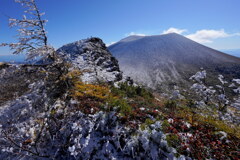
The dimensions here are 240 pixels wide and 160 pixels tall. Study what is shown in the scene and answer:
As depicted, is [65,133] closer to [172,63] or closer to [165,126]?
[165,126]

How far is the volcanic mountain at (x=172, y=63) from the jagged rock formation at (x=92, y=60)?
19.0 m

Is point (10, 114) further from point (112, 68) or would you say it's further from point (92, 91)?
point (112, 68)

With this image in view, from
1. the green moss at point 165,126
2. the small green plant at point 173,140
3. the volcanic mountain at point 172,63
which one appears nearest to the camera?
the small green plant at point 173,140

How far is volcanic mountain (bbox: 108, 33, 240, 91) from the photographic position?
35.7 metres

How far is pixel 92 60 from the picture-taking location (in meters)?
13.4

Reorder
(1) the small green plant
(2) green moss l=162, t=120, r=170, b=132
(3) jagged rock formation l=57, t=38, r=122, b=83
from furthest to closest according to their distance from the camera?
(3) jagged rock formation l=57, t=38, r=122, b=83, (2) green moss l=162, t=120, r=170, b=132, (1) the small green plant

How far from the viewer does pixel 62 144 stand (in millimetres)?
4469

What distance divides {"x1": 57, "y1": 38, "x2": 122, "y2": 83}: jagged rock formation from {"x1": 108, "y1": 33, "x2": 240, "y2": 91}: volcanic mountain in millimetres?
18962

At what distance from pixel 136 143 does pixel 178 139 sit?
4.96 ft

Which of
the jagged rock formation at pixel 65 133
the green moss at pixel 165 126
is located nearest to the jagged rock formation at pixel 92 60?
the jagged rock formation at pixel 65 133

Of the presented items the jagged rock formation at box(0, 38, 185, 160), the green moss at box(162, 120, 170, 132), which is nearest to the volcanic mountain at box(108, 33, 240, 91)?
the green moss at box(162, 120, 170, 132)

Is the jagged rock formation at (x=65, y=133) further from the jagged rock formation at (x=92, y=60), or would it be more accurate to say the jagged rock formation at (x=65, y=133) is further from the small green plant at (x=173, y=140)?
the jagged rock formation at (x=92, y=60)

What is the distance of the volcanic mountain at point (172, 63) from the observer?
35716 mm

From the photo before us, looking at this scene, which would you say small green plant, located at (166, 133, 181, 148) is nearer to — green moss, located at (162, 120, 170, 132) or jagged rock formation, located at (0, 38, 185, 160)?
jagged rock formation, located at (0, 38, 185, 160)
